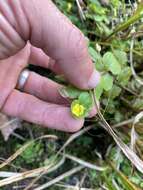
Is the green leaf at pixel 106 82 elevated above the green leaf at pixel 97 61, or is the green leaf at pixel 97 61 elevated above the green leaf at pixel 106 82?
the green leaf at pixel 97 61

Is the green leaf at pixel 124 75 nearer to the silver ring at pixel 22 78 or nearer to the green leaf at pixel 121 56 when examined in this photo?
the green leaf at pixel 121 56

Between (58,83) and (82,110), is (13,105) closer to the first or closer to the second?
(58,83)

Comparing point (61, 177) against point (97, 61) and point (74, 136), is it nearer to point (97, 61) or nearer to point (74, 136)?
point (74, 136)

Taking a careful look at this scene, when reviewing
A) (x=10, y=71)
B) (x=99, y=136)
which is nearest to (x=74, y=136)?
(x=99, y=136)

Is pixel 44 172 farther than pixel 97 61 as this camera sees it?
Yes

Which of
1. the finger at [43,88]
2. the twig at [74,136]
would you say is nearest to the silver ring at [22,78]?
the finger at [43,88]

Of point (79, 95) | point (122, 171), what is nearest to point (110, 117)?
point (122, 171)
